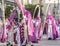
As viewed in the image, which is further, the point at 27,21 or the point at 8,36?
the point at 8,36

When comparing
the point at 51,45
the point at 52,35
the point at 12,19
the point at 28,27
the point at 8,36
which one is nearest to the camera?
the point at 28,27

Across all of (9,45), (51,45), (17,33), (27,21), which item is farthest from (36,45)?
(27,21)

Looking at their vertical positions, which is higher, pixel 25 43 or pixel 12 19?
pixel 12 19

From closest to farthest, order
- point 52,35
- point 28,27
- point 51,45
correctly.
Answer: point 28,27
point 51,45
point 52,35

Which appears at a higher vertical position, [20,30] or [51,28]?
[20,30]

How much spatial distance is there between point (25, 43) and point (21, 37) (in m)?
0.40

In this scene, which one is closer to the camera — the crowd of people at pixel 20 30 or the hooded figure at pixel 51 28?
the crowd of people at pixel 20 30

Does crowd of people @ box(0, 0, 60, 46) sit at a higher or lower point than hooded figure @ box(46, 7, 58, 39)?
higher

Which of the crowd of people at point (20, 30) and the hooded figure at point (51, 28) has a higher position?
the crowd of people at point (20, 30)

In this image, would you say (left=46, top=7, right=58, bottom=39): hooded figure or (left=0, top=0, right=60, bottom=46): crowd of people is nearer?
(left=0, top=0, right=60, bottom=46): crowd of people

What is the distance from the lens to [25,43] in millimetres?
14359

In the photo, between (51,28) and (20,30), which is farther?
(51,28)

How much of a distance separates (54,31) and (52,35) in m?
0.29

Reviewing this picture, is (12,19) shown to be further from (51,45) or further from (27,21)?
(51,45)
